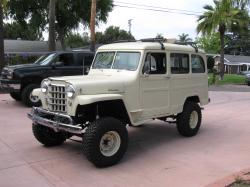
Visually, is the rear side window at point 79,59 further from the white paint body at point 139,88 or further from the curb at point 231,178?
the curb at point 231,178

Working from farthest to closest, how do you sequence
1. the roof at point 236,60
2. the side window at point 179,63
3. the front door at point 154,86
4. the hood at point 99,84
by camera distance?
the roof at point 236,60 < the side window at point 179,63 < the front door at point 154,86 < the hood at point 99,84

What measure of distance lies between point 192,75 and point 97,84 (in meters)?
3.09

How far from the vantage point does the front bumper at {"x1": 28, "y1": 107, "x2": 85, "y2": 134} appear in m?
6.95

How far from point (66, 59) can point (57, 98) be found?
309 inches

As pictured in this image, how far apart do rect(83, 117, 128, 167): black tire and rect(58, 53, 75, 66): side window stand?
8.23 meters

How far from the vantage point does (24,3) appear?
36844 mm

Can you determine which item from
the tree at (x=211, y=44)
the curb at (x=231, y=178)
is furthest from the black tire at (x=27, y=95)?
the tree at (x=211, y=44)

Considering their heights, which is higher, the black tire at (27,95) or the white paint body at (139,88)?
the white paint body at (139,88)

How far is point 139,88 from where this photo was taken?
7.94 meters

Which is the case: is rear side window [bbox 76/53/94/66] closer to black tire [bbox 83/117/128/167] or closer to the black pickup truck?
the black pickup truck

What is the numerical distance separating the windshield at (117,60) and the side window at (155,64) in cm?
21

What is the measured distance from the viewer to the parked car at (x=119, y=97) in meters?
7.05

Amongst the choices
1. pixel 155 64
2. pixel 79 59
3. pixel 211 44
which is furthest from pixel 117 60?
pixel 211 44

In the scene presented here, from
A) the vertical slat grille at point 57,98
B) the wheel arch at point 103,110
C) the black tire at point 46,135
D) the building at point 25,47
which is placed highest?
the building at point 25,47
